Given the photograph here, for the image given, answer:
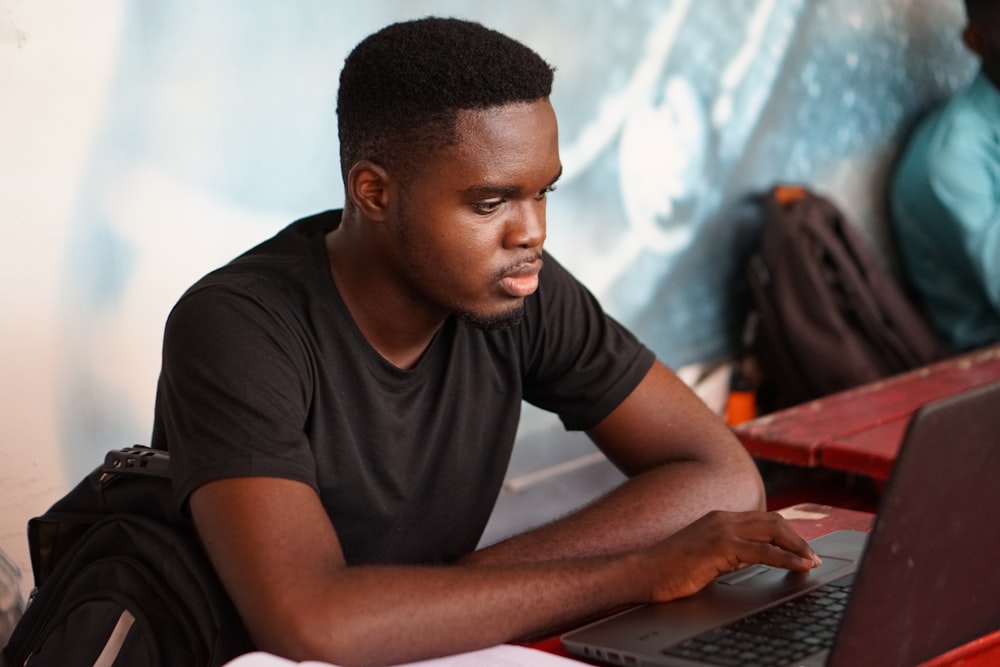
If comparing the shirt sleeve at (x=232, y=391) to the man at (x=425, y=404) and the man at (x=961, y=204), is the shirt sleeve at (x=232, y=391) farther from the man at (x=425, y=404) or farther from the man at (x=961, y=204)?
the man at (x=961, y=204)

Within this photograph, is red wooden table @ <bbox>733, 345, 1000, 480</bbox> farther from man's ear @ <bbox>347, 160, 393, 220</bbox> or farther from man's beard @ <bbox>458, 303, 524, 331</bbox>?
man's ear @ <bbox>347, 160, 393, 220</bbox>

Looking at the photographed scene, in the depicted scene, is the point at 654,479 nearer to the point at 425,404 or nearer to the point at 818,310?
the point at 425,404

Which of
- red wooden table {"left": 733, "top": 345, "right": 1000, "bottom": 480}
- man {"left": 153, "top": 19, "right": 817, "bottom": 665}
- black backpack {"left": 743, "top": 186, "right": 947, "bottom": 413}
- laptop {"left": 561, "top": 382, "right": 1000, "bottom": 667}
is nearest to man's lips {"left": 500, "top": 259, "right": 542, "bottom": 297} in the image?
man {"left": 153, "top": 19, "right": 817, "bottom": 665}

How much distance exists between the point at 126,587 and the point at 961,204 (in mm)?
2662

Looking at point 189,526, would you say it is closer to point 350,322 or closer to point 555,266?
point 350,322

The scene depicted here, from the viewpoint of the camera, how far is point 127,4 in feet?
7.22

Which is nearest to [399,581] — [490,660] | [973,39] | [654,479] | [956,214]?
[490,660]

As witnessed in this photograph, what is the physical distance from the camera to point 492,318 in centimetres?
157

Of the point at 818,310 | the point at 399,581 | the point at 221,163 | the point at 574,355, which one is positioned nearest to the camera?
the point at 399,581

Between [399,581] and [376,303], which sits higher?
[376,303]

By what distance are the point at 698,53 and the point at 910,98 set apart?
107cm

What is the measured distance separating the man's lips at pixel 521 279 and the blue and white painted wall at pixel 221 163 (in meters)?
0.96

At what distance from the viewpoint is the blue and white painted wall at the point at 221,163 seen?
2.16m

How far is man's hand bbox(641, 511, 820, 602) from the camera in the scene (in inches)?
55.8
